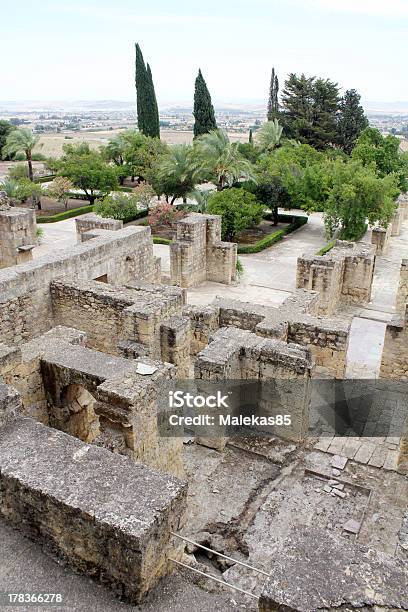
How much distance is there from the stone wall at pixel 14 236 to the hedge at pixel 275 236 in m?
A: 9.73

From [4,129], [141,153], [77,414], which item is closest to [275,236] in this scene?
[141,153]

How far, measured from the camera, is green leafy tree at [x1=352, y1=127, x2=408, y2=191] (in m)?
31.5

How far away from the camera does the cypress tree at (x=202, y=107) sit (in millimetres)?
39438

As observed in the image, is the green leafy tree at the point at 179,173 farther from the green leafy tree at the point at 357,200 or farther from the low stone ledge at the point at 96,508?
the low stone ledge at the point at 96,508

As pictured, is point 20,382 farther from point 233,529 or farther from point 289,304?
point 289,304

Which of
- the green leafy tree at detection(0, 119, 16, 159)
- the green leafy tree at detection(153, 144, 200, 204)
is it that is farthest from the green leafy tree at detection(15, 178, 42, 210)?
the green leafy tree at detection(0, 119, 16, 159)

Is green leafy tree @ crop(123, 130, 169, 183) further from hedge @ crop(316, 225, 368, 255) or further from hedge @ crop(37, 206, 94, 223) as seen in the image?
hedge @ crop(316, 225, 368, 255)

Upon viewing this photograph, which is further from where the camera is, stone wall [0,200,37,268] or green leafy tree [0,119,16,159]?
green leafy tree [0,119,16,159]

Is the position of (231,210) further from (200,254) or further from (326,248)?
(326,248)

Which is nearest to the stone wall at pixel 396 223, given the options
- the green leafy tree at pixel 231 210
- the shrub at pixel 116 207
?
the green leafy tree at pixel 231 210

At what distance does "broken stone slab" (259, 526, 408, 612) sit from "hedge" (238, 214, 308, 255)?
19757 millimetres

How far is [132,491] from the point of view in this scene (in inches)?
175

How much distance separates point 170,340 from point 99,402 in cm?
316

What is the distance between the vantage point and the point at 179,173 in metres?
28.4
